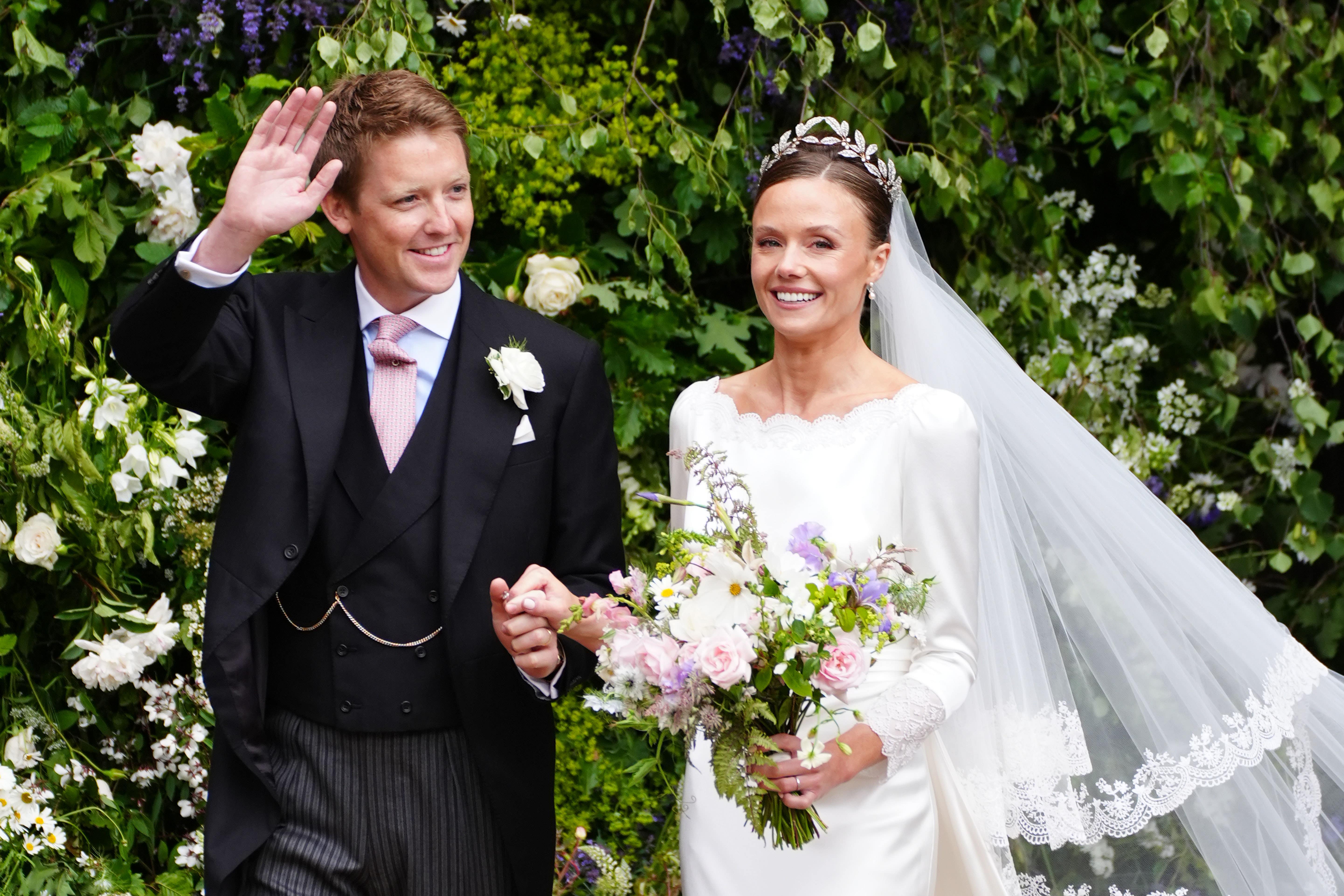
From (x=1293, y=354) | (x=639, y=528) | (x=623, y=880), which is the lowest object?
(x=623, y=880)

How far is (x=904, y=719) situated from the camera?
2186mm

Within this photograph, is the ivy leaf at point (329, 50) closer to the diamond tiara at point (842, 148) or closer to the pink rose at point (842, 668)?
the diamond tiara at point (842, 148)

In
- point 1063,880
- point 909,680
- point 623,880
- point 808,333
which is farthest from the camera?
point 623,880

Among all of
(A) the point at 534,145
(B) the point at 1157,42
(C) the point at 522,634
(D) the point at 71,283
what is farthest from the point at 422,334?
(B) the point at 1157,42

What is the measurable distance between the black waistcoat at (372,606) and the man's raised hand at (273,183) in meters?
0.34

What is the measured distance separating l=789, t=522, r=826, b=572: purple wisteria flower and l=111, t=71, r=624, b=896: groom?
0.51m

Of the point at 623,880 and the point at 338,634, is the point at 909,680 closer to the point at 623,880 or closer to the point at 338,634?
the point at 338,634

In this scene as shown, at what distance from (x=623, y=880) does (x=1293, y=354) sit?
261 cm

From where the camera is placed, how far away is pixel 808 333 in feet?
7.83

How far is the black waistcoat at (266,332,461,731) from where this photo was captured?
89.9 inches

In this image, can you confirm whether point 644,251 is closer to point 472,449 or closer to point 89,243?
point 89,243

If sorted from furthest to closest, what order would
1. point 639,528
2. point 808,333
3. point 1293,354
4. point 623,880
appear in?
1. point 1293,354
2. point 639,528
3. point 623,880
4. point 808,333

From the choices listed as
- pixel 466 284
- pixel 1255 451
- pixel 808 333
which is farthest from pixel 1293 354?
pixel 466 284

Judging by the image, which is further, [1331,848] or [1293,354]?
[1293,354]
